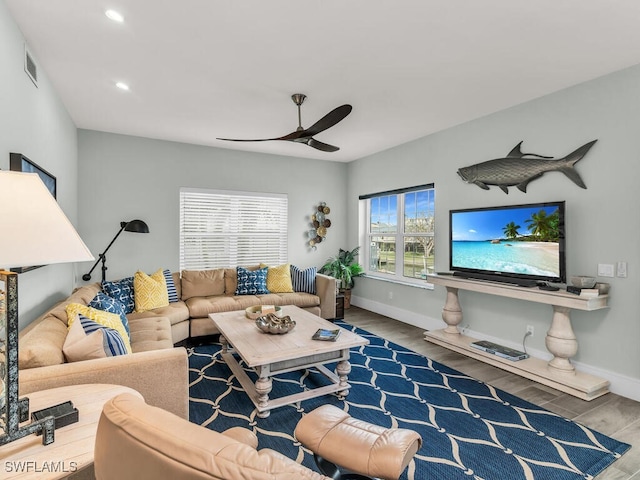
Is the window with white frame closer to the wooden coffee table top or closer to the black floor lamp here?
the wooden coffee table top

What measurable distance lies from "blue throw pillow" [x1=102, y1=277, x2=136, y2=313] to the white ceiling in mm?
1949

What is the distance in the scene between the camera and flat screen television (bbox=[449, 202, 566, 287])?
3135 mm

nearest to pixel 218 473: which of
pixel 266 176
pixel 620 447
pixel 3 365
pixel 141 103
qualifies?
pixel 3 365

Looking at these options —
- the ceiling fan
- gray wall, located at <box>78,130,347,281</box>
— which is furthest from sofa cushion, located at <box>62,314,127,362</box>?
gray wall, located at <box>78,130,347,281</box>

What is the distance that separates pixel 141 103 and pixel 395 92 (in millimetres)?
2607

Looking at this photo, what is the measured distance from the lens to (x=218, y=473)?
0.64m

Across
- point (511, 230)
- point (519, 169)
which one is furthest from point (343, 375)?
point (519, 169)

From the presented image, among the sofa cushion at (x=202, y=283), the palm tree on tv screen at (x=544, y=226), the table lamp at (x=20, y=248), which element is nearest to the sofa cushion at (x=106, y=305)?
the sofa cushion at (x=202, y=283)

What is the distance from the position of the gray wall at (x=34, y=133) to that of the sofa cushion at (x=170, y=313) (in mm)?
732

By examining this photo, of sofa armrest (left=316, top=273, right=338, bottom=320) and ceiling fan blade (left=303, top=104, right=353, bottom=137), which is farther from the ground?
ceiling fan blade (left=303, top=104, right=353, bottom=137)

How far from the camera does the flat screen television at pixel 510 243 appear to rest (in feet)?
10.3

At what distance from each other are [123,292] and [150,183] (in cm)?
176

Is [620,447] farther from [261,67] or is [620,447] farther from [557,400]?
[261,67]

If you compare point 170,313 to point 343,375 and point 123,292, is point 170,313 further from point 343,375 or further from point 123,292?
point 343,375
